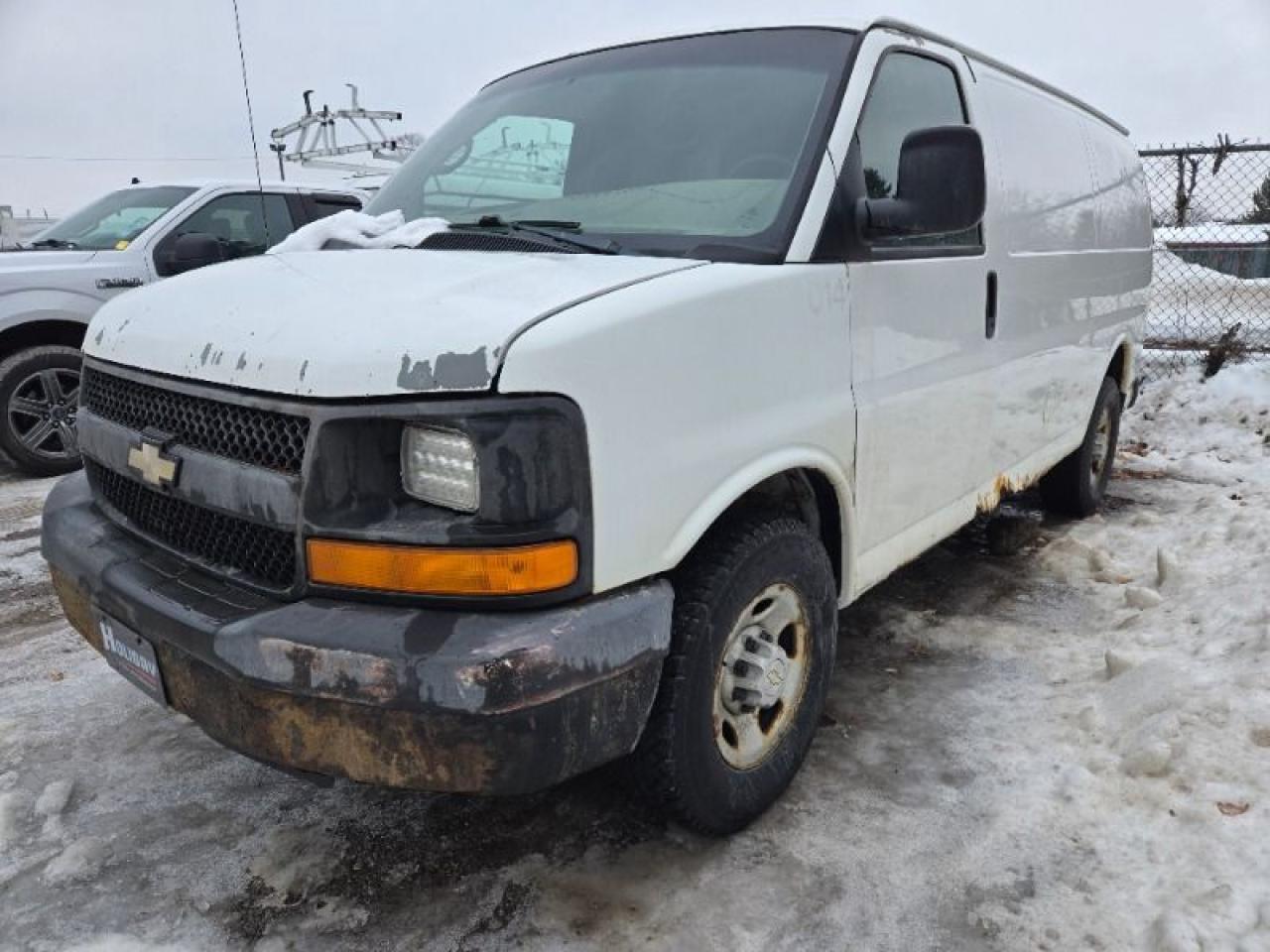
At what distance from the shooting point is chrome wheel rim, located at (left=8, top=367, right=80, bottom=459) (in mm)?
6211

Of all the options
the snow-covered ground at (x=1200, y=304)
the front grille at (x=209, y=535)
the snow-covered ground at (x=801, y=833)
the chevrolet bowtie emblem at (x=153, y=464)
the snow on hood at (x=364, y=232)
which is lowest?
the snow-covered ground at (x=801, y=833)

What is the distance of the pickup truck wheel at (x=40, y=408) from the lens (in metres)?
6.14

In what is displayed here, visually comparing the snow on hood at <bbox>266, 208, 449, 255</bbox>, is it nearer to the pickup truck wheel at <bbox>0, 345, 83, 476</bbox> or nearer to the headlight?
the headlight

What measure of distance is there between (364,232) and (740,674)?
1709mm

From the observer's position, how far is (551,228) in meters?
2.58

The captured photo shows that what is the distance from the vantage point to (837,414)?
8.18 feet

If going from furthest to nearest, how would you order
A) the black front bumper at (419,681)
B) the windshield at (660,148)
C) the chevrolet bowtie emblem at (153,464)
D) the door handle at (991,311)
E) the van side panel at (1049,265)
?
the van side panel at (1049,265) < the door handle at (991,311) < the windshield at (660,148) < the chevrolet bowtie emblem at (153,464) < the black front bumper at (419,681)

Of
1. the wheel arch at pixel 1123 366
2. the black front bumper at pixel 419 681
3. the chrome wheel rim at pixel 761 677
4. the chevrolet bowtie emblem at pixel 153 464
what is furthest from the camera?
the wheel arch at pixel 1123 366

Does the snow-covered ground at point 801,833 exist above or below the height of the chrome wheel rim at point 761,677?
below

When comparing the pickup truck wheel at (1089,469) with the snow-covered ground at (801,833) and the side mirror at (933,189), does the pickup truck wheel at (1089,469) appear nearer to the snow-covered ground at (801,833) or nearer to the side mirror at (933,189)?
the snow-covered ground at (801,833)

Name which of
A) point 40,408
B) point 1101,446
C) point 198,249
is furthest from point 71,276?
point 1101,446

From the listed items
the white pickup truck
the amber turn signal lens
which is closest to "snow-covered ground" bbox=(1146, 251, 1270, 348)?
the white pickup truck

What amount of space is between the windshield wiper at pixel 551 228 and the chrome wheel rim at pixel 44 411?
476 cm

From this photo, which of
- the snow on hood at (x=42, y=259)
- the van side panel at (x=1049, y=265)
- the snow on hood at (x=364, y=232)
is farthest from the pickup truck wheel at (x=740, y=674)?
the snow on hood at (x=42, y=259)
